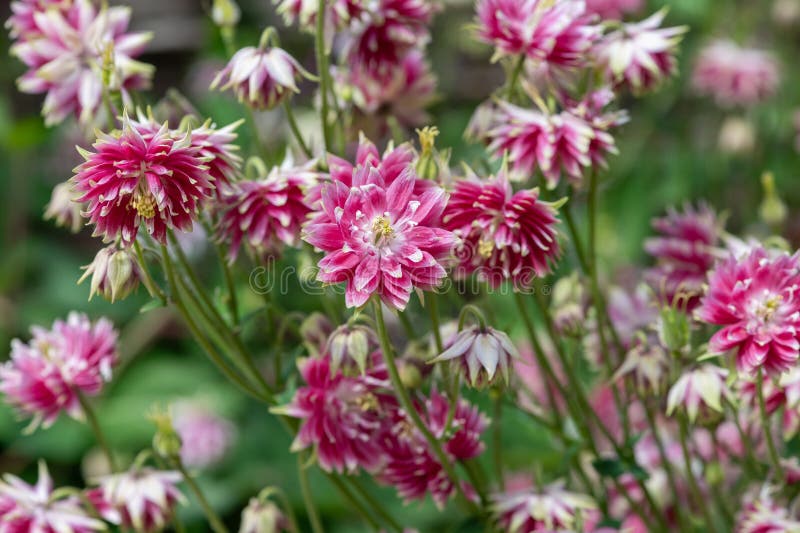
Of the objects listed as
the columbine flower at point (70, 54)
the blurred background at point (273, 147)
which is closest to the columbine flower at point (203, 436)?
the blurred background at point (273, 147)

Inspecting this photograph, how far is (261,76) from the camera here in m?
1.17

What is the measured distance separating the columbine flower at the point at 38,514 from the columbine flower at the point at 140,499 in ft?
0.10

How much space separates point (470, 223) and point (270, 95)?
0.97 ft

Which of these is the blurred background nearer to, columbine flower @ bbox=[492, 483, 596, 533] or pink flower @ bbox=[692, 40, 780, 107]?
pink flower @ bbox=[692, 40, 780, 107]

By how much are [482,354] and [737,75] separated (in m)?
1.74

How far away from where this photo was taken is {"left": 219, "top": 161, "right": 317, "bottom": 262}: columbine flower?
108cm

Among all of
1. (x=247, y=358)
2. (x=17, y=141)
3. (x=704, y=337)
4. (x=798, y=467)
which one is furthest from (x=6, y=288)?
(x=798, y=467)

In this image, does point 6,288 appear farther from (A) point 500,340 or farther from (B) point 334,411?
(A) point 500,340

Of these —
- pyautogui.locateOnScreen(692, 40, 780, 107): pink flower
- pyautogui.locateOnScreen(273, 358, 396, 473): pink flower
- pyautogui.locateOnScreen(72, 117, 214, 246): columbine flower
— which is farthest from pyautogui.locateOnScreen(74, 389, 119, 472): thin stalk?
pyautogui.locateOnScreen(692, 40, 780, 107): pink flower

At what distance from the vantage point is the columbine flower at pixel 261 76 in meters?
1.16

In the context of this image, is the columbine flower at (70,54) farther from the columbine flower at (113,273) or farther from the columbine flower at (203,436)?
the columbine flower at (203,436)

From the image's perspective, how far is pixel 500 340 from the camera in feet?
3.40

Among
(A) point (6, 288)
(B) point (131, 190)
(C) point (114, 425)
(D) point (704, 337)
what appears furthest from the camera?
(A) point (6, 288)

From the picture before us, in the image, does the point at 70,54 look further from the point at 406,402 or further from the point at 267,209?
the point at 406,402
